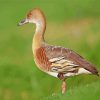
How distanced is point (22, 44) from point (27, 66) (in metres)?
2.37

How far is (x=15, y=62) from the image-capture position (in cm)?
1967

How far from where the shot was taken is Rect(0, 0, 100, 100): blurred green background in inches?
638

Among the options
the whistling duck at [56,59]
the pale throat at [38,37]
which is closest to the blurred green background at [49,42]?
the whistling duck at [56,59]

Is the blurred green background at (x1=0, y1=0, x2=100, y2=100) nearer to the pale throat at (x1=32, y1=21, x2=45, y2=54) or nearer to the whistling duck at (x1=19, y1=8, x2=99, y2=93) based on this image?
the whistling duck at (x1=19, y1=8, x2=99, y2=93)

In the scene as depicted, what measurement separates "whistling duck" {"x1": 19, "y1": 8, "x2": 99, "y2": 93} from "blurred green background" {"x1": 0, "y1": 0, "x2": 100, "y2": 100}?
22cm

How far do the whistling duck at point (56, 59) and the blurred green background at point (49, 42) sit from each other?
223 millimetres

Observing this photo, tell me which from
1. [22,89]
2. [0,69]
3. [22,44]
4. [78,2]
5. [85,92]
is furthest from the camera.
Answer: [78,2]

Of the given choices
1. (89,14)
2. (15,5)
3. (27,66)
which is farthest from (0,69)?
(15,5)

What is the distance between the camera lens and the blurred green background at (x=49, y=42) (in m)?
16.2


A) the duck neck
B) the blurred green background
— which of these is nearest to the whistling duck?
the duck neck

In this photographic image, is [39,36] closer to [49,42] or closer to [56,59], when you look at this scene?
[56,59]

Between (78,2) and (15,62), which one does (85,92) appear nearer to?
(15,62)

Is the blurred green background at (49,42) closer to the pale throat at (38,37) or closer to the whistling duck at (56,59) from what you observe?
the whistling duck at (56,59)

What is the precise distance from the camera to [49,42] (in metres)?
21.5
